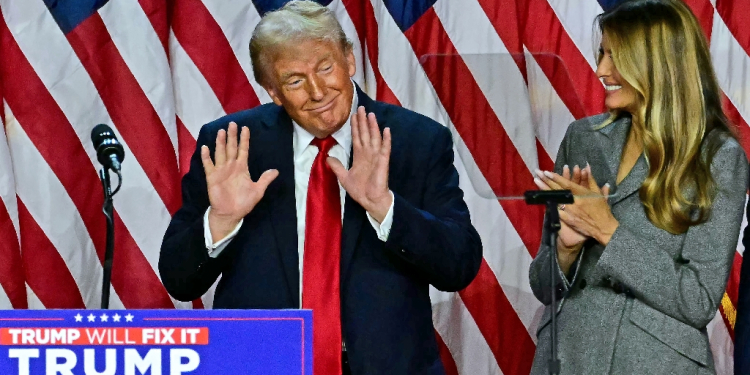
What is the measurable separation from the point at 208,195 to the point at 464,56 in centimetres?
57

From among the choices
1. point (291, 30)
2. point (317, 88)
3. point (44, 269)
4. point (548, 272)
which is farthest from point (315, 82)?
point (44, 269)

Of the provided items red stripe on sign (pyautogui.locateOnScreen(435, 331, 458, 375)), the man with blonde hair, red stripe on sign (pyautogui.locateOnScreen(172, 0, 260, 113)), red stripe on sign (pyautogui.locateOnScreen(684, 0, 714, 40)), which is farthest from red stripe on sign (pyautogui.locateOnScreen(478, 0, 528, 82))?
the man with blonde hair

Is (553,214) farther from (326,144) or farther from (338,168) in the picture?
(326,144)

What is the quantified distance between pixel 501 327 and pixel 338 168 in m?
1.48

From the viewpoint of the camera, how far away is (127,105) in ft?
10.3

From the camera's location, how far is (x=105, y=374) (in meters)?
1.58

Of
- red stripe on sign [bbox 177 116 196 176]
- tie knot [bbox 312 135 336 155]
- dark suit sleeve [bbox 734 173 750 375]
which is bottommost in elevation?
dark suit sleeve [bbox 734 173 750 375]

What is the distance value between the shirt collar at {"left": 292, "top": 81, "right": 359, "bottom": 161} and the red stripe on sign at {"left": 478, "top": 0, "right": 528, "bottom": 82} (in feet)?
3.60

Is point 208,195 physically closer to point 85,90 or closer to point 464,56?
point 464,56

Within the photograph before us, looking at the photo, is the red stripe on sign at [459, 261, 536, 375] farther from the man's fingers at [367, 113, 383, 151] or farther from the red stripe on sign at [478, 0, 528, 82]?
the man's fingers at [367, 113, 383, 151]

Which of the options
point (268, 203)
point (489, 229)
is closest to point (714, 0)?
point (489, 229)

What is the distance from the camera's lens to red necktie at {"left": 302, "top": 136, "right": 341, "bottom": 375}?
2.02 m

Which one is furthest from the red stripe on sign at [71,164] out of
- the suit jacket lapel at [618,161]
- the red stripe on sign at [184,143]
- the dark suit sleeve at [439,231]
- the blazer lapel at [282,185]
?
the suit jacket lapel at [618,161]

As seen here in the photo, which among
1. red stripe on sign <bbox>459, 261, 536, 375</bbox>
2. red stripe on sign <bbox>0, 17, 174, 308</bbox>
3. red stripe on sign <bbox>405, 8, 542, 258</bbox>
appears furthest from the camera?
red stripe on sign <bbox>459, 261, 536, 375</bbox>
